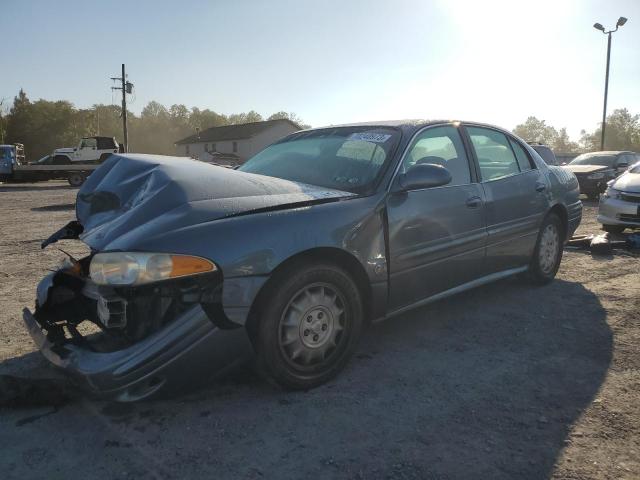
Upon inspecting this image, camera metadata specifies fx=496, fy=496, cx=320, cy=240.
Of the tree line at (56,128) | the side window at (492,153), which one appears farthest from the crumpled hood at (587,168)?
the tree line at (56,128)

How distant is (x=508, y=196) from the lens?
4129mm

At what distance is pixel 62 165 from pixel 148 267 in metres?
26.0

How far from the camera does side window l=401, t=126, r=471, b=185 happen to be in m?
3.44

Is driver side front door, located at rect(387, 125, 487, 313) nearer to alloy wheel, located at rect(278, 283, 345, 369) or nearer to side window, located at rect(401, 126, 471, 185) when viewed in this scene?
side window, located at rect(401, 126, 471, 185)

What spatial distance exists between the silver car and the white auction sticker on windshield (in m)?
5.78

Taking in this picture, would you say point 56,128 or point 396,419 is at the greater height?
point 56,128

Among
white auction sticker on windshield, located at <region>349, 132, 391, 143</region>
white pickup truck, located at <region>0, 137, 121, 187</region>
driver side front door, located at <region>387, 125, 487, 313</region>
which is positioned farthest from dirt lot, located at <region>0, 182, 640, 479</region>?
white pickup truck, located at <region>0, 137, 121, 187</region>

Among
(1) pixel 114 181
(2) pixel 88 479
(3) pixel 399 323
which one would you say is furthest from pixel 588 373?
(1) pixel 114 181

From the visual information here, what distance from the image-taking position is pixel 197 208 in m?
2.47

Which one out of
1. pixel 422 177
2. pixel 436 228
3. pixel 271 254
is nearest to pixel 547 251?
pixel 436 228

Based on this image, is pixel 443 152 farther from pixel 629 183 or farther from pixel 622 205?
pixel 629 183

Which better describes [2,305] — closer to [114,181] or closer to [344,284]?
[114,181]

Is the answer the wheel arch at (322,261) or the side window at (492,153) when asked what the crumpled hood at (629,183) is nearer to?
the side window at (492,153)

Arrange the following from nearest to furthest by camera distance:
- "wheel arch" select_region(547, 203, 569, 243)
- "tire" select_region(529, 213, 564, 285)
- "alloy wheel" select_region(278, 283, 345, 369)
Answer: "alloy wheel" select_region(278, 283, 345, 369) < "tire" select_region(529, 213, 564, 285) < "wheel arch" select_region(547, 203, 569, 243)
